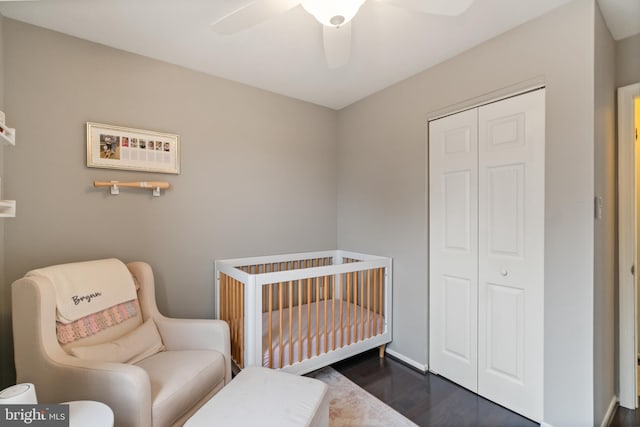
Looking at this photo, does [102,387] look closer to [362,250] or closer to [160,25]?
[160,25]

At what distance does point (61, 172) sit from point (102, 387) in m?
1.39

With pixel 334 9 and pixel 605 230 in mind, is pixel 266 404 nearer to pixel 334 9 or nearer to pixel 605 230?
pixel 334 9

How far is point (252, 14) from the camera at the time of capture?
1.34 m

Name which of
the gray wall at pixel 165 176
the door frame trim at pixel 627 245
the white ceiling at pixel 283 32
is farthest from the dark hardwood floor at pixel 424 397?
the white ceiling at pixel 283 32

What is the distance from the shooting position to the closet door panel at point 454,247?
211 centimetres

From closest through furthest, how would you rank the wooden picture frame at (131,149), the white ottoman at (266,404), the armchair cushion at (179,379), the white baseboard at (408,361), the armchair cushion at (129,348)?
1. the white ottoman at (266,404)
2. the armchair cushion at (179,379)
3. the armchair cushion at (129,348)
4. the wooden picture frame at (131,149)
5. the white baseboard at (408,361)

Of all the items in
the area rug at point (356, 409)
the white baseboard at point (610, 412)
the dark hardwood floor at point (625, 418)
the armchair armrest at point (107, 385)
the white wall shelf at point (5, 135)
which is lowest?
the dark hardwood floor at point (625, 418)

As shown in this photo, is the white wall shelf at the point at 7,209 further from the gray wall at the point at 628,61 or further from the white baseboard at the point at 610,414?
the gray wall at the point at 628,61

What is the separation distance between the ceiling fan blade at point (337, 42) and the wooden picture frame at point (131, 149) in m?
1.38

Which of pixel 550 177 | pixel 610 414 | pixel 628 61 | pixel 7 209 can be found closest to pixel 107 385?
pixel 7 209

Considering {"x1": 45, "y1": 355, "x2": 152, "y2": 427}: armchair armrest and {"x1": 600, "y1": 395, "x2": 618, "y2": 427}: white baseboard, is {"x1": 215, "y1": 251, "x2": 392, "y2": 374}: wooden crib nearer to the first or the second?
{"x1": 45, "y1": 355, "x2": 152, "y2": 427}: armchair armrest

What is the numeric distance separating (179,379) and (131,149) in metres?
1.59

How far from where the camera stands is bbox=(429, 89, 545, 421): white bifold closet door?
1792 mm

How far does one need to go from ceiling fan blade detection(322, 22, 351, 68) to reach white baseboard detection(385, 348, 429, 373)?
235cm
